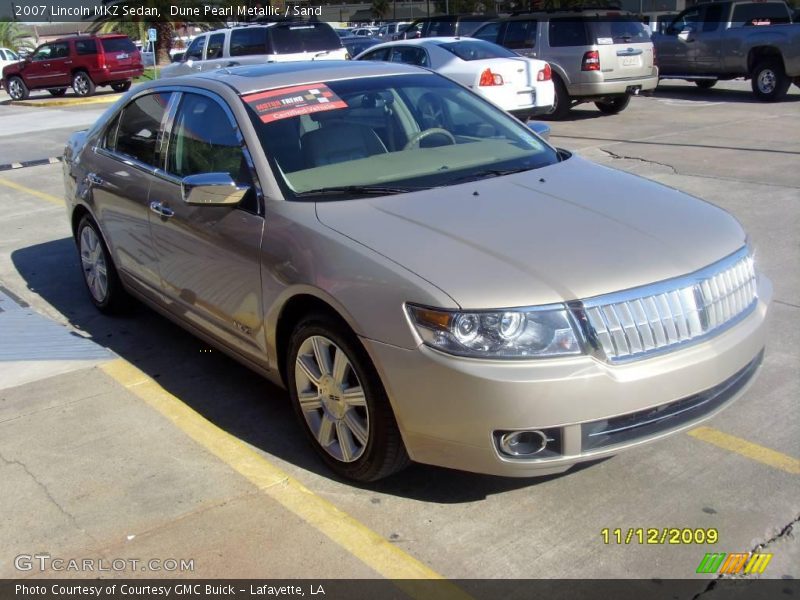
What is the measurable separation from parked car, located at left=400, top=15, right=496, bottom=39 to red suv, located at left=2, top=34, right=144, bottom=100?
9624mm

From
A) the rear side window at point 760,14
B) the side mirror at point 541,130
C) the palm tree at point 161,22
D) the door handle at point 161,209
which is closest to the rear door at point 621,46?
the rear side window at point 760,14

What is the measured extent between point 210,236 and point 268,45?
14449mm

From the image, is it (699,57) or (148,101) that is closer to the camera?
(148,101)

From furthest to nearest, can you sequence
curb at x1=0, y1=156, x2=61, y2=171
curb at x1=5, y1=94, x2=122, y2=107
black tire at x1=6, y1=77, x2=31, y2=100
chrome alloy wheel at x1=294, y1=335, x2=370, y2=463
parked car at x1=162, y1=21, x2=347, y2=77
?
black tire at x1=6, y1=77, x2=31, y2=100 < curb at x1=5, y1=94, x2=122, y2=107 < parked car at x1=162, y1=21, x2=347, y2=77 < curb at x1=0, y1=156, x2=61, y2=171 < chrome alloy wheel at x1=294, y1=335, x2=370, y2=463

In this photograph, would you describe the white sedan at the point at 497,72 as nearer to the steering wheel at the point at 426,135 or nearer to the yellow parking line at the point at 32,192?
the yellow parking line at the point at 32,192

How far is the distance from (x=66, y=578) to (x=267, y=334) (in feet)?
4.33

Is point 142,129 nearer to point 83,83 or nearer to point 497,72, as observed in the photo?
point 497,72

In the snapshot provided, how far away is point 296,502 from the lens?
366 cm

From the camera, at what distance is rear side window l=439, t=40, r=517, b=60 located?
1406cm

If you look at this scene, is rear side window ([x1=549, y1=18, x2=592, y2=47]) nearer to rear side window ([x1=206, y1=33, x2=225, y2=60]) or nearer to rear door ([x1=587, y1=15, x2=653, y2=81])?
rear door ([x1=587, y1=15, x2=653, y2=81])

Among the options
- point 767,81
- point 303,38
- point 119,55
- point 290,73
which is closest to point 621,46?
point 767,81

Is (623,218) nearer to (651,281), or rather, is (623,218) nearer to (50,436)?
(651,281)

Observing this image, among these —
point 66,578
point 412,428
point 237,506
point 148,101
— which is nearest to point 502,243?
point 412,428

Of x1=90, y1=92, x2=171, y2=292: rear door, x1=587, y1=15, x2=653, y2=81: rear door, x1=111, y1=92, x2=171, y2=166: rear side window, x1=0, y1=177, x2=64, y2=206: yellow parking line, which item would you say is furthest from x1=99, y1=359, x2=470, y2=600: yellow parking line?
x1=587, y1=15, x2=653, y2=81: rear door
